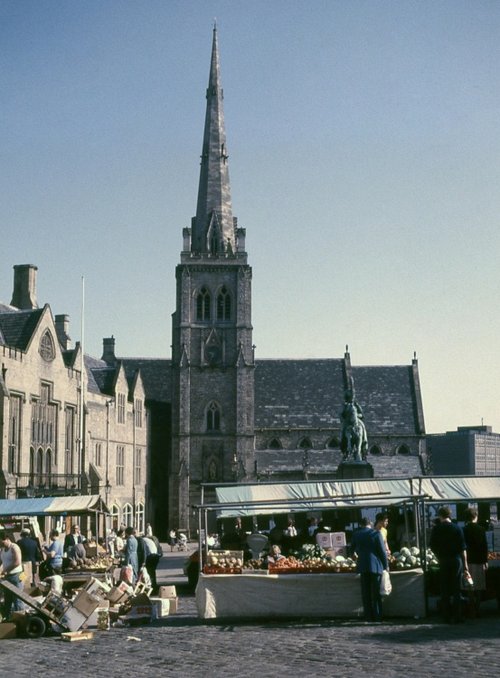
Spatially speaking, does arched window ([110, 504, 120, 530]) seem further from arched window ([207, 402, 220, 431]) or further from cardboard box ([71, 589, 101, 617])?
cardboard box ([71, 589, 101, 617])

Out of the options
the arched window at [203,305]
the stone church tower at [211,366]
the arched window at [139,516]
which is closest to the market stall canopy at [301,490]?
the arched window at [139,516]

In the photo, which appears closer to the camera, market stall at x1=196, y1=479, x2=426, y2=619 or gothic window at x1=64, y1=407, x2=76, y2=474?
market stall at x1=196, y1=479, x2=426, y2=619

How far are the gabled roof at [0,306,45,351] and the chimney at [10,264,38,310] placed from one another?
29.9 ft

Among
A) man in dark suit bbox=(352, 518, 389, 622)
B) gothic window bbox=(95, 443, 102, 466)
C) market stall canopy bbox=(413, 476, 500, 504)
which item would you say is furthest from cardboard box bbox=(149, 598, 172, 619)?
gothic window bbox=(95, 443, 102, 466)

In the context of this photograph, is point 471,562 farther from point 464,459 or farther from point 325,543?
point 464,459

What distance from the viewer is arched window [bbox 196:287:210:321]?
72250mm

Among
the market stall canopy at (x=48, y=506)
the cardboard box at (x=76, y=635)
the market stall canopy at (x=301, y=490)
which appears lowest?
the cardboard box at (x=76, y=635)

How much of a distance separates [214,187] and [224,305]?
34.1 feet

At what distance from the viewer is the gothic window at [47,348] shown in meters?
46.0

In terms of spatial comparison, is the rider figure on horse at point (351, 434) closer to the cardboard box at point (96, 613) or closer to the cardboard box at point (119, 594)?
the cardboard box at point (119, 594)

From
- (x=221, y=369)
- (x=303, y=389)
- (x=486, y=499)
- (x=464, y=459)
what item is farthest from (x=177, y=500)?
(x=464, y=459)

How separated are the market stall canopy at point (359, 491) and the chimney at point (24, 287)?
119 ft

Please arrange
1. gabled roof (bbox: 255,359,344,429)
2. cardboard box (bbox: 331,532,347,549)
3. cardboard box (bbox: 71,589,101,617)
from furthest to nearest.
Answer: gabled roof (bbox: 255,359,344,429) → cardboard box (bbox: 331,532,347,549) → cardboard box (bbox: 71,589,101,617)

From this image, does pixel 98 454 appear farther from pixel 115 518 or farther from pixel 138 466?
pixel 138 466
